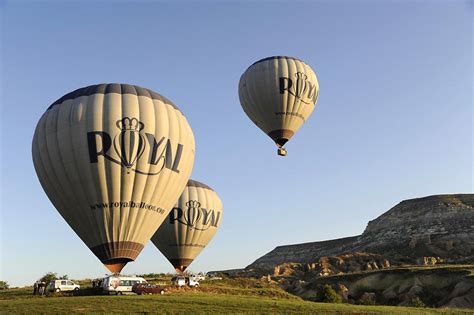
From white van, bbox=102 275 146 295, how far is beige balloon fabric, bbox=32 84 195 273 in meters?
1.90

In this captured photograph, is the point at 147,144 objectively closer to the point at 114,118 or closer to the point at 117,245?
the point at 114,118

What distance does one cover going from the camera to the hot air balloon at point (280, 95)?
2618 inches

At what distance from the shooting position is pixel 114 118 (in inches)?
1638

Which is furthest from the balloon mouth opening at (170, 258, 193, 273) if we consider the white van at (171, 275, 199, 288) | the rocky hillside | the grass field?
the grass field

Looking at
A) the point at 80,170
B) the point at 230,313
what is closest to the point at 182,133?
the point at 80,170

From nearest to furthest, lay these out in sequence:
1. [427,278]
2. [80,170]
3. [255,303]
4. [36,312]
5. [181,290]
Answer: [36,312]
[255,303]
[80,170]
[181,290]
[427,278]

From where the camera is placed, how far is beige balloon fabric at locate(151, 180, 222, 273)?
2486 inches

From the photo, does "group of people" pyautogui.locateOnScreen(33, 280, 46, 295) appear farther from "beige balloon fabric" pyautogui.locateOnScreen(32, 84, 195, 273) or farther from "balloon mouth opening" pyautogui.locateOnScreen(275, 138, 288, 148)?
"balloon mouth opening" pyautogui.locateOnScreen(275, 138, 288, 148)

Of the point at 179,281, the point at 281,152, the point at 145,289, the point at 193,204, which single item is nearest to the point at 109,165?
the point at 145,289

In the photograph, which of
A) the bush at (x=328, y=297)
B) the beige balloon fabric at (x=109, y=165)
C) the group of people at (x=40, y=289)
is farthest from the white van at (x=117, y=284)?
the bush at (x=328, y=297)

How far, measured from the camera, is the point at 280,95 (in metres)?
66.2

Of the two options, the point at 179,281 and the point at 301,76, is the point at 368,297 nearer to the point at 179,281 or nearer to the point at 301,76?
the point at 301,76

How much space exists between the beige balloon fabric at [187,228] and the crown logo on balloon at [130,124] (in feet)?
75.1

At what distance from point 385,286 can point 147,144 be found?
65485 mm
